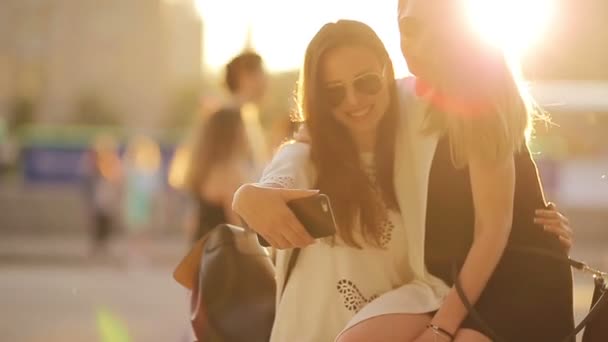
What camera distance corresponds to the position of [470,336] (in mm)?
3111

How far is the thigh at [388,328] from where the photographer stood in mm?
3143

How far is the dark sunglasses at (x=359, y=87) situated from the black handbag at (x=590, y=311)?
0.47 meters

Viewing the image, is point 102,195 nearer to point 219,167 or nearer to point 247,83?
point 219,167

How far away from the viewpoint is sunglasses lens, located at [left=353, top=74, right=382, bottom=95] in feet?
11.1

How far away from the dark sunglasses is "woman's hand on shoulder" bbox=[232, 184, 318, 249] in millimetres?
375

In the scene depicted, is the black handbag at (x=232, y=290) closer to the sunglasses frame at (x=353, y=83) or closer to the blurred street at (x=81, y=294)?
the sunglasses frame at (x=353, y=83)

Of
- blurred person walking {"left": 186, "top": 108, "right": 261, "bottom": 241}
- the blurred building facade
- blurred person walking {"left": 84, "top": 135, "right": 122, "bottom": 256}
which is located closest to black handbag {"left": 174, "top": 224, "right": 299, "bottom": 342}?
blurred person walking {"left": 186, "top": 108, "right": 261, "bottom": 241}

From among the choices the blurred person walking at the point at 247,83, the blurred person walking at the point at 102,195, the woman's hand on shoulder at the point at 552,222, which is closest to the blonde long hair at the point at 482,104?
the woman's hand on shoulder at the point at 552,222

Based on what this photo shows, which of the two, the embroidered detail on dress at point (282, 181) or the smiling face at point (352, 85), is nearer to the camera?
the embroidered detail on dress at point (282, 181)

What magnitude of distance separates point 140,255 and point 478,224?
17437mm

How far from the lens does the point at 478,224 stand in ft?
10.4

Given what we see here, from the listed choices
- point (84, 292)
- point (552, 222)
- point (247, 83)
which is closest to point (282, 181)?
point (552, 222)

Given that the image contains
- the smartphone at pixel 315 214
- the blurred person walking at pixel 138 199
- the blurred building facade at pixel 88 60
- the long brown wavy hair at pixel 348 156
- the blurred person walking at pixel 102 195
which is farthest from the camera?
the blurred building facade at pixel 88 60

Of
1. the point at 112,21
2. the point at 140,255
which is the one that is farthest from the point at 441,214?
the point at 112,21
